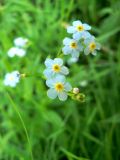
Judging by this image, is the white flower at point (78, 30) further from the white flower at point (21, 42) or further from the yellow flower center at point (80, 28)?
the white flower at point (21, 42)

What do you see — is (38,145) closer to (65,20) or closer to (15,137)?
(15,137)

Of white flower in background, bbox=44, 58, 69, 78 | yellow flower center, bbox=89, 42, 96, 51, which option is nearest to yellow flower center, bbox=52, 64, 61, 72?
white flower in background, bbox=44, 58, 69, 78

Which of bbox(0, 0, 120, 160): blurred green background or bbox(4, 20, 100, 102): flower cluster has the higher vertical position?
bbox(0, 0, 120, 160): blurred green background

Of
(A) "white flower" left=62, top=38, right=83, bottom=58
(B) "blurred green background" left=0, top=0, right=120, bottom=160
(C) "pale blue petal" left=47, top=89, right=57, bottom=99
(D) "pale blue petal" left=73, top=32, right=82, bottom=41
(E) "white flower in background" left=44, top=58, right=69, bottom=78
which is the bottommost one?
(C) "pale blue petal" left=47, top=89, right=57, bottom=99

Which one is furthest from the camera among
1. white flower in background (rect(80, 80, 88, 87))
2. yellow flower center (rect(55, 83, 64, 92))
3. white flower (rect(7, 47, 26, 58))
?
white flower in background (rect(80, 80, 88, 87))

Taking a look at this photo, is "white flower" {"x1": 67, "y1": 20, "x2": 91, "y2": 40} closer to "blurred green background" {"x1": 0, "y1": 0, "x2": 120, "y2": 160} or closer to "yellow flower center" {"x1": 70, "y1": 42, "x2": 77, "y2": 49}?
"yellow flower center" {"x1": 70, "y1": 42, "x2": 77, "y2": 49}

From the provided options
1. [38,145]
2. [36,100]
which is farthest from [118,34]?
[38,145]

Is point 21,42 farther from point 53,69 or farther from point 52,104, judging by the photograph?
point 53,69

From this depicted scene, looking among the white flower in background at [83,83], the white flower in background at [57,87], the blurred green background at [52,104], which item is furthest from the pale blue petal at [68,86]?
the white flower in background at [83,83]
